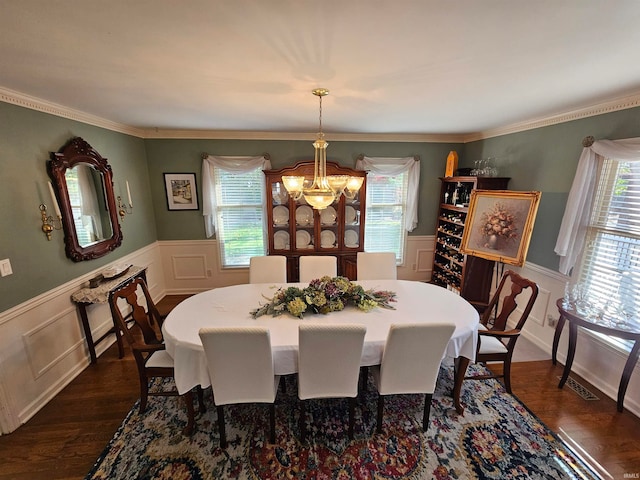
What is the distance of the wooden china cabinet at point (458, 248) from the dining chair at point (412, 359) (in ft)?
5.24

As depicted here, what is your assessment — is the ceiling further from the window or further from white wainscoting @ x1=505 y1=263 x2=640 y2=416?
white wainscoting @ x1=505 y1=263 x2=640 y2=416

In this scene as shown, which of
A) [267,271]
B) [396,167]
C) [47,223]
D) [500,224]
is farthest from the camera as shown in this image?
[396,167]

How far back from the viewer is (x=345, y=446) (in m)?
1.79

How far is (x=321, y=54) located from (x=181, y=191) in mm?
3194

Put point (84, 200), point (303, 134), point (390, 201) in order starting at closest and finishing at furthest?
point (84, 200) < point (303, 134) < point (390, 201)

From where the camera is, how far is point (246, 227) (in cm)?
414

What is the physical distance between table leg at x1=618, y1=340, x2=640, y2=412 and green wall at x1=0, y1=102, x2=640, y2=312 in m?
0.98

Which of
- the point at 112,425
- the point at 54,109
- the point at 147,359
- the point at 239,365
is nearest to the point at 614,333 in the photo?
the point at 239,365

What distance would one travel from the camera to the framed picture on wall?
3.83 metres

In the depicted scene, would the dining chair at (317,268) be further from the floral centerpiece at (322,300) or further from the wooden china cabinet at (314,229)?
the wooden china cabinet at (314,229)

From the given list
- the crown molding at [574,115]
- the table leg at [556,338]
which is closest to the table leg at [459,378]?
the table leg at [556,338]

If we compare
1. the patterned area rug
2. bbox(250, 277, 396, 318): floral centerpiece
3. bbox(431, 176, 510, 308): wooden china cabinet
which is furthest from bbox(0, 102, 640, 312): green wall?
bbox(250, 277, 396, 318): floral centerpiece

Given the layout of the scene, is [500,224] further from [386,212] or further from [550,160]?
[386,212]

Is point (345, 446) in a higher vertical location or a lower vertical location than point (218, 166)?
lower
